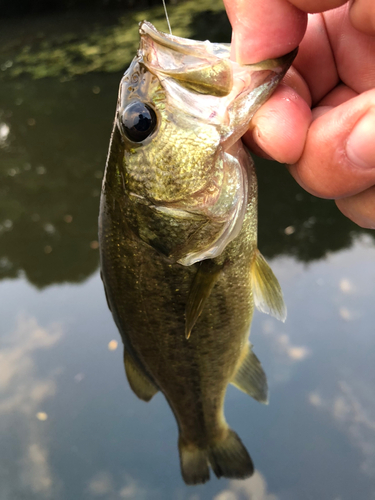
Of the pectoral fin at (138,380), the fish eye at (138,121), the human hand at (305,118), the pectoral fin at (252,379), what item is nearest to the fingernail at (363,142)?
the human hand at (305,118)

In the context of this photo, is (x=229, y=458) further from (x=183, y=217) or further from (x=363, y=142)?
(x=363, y=142)

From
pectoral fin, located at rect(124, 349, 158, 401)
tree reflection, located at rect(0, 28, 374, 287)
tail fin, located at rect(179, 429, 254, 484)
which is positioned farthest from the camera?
tree reflection, located at rect(0, 28, 374, 287)

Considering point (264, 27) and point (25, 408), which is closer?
point (264, 27)

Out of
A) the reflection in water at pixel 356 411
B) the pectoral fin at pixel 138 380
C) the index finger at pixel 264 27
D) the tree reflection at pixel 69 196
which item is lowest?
the reflection in water at pixel 356 411

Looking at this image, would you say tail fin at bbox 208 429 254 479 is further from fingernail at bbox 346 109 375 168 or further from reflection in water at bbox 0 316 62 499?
fingernail at bbox 346 109 375 168

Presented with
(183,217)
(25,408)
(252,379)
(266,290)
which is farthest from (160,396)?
(183,217)

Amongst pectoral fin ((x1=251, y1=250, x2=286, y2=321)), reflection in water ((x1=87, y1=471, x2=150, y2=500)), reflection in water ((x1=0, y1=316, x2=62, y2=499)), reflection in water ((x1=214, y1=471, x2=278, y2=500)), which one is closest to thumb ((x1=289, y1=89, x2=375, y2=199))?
pectoral fin ((x1=251, y1=250, x2=286, y2=321))

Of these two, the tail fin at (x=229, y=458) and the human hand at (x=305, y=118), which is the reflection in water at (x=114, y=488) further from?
the human hand at (x=305, y=118)

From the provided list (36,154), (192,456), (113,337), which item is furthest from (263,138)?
(36,154)
